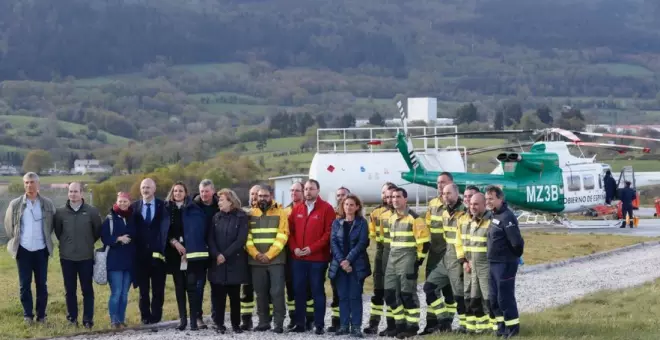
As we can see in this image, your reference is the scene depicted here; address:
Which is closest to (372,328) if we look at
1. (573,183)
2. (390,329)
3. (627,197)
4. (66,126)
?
(390,329)

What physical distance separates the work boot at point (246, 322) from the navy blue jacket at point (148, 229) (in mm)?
1342

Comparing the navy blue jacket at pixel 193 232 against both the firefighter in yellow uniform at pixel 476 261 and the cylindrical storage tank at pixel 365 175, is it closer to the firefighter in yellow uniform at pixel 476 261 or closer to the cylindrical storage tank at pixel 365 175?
the firefighter in yellow uniform at pixel 476 261

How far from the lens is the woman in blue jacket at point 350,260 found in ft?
45.5

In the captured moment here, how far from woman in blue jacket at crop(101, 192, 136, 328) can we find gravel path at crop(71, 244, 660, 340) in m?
0.55

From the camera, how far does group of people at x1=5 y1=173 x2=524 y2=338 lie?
13.8 metres

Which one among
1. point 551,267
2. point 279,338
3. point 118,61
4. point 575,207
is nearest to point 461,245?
point 279,338

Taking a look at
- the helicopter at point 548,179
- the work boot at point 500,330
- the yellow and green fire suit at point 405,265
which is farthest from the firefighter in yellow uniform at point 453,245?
the helicopter at point 548,179

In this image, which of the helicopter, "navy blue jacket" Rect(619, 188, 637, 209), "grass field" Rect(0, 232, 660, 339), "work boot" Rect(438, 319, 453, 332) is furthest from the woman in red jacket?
"navy blue jacket" Rect(619, 188, 637, 209)

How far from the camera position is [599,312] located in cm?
1551

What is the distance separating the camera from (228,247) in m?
14.1

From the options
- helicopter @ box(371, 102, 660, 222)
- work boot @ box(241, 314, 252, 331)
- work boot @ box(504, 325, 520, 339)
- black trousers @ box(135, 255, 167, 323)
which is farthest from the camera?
helicopter @ box(371, 102, 660, 222)

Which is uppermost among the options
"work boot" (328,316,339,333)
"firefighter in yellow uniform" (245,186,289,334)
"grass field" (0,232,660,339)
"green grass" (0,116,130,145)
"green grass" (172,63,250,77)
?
"green grass" (172,63,250,77)

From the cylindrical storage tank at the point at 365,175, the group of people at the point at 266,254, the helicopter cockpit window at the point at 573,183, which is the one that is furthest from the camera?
the cylindrical storage tank at the point at 365,175

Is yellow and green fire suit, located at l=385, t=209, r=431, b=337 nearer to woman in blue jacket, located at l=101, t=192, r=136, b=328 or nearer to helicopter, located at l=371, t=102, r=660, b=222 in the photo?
woman in blue jacket, located at l=101, t=192, r=136, b=328
